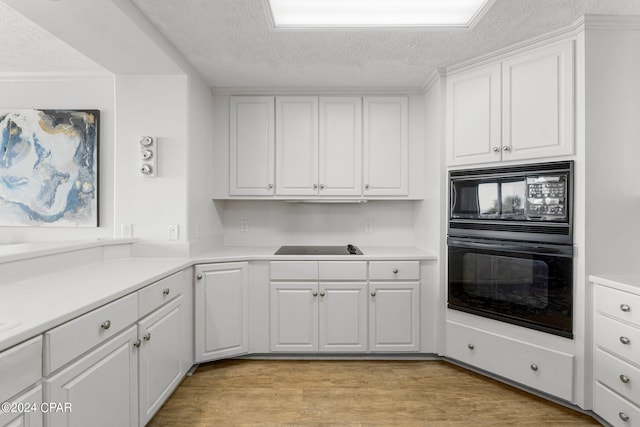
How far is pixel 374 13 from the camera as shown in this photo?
1916mm

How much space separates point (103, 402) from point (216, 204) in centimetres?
189

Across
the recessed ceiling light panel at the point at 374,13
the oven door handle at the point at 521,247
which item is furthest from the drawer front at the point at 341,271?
the recessed ceiling light panel at the point at 374,13

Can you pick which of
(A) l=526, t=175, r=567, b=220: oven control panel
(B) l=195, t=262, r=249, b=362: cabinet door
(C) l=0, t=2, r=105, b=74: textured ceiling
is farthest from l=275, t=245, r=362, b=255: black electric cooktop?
(C) l=0, t=2, r=105, b=74: textured ceiling

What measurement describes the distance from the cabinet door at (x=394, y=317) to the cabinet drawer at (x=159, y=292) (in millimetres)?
1428

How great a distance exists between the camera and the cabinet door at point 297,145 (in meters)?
2.88

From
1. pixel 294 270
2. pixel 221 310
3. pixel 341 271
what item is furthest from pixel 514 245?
pixel 221 310

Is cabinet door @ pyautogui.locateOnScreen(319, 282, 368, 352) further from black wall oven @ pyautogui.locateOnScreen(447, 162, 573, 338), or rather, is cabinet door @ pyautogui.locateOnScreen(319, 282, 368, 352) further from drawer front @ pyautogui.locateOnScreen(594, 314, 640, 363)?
drawer front @ pyautogui.locateOnScreen(594, 314, 640, 363)

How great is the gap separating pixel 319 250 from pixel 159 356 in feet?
4.94

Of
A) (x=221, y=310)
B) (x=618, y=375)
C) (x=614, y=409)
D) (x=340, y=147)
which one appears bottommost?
(x=614, y=409)

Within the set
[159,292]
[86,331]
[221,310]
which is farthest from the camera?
[221,310]

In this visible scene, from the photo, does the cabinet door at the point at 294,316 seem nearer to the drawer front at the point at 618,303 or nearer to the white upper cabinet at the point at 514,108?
the white upper cabinet at the point at 514,108

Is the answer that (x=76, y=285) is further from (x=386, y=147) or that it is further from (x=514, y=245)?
(x=514, y=245)

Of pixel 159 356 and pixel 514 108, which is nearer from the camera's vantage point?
pixel 159 356

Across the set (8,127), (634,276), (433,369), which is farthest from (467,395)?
(8,127)
